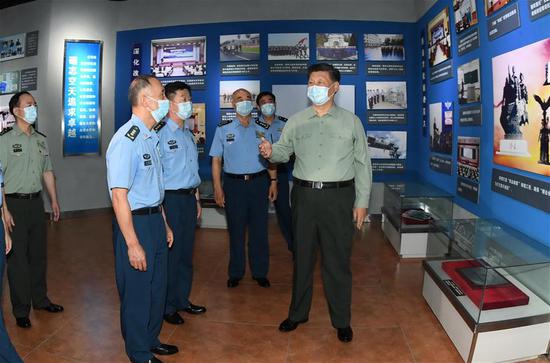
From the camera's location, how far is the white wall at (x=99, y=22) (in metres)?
5.88

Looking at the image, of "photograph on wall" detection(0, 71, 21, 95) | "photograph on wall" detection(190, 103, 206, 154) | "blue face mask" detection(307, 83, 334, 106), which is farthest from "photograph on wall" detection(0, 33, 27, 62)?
"blue face mask" detection(307, 83, 334, 106)

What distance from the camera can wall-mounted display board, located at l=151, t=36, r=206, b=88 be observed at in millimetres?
6137

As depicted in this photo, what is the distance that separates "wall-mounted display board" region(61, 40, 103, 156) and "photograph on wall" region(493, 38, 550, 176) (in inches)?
222

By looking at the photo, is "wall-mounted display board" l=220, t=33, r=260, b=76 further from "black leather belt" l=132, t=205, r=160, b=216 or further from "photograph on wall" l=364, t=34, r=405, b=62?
"black leather belt" l=132, t=205, r=160, b=216

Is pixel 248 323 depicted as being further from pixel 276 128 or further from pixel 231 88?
A: pixel 231 88

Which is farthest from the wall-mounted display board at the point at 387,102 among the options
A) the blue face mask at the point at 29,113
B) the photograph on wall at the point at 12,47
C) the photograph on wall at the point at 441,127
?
the photograph on wall at the point at 12,47

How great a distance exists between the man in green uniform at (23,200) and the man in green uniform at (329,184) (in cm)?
174

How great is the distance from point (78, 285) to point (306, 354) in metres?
2.30

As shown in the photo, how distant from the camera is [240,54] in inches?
237

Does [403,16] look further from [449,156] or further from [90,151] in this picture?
[90,151]

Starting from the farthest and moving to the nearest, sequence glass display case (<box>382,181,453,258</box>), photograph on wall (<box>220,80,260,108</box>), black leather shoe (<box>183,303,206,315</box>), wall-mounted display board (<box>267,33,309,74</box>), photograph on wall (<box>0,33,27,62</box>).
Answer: photograph on wall (<box>0,33,27,62</box>) → photograph on wall (<box>220,80,260,108</box>) → wall-mounted display board (<box>267,33,309,74</box>) → glass display case (<box>382,181,453,258</box>) → black leather shoe (<box>183,303,206,315</box>)

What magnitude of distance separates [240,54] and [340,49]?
1480 mm

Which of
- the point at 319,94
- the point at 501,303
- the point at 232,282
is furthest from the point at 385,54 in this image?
the point at 501,303

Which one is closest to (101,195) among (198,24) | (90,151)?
(90,151)
